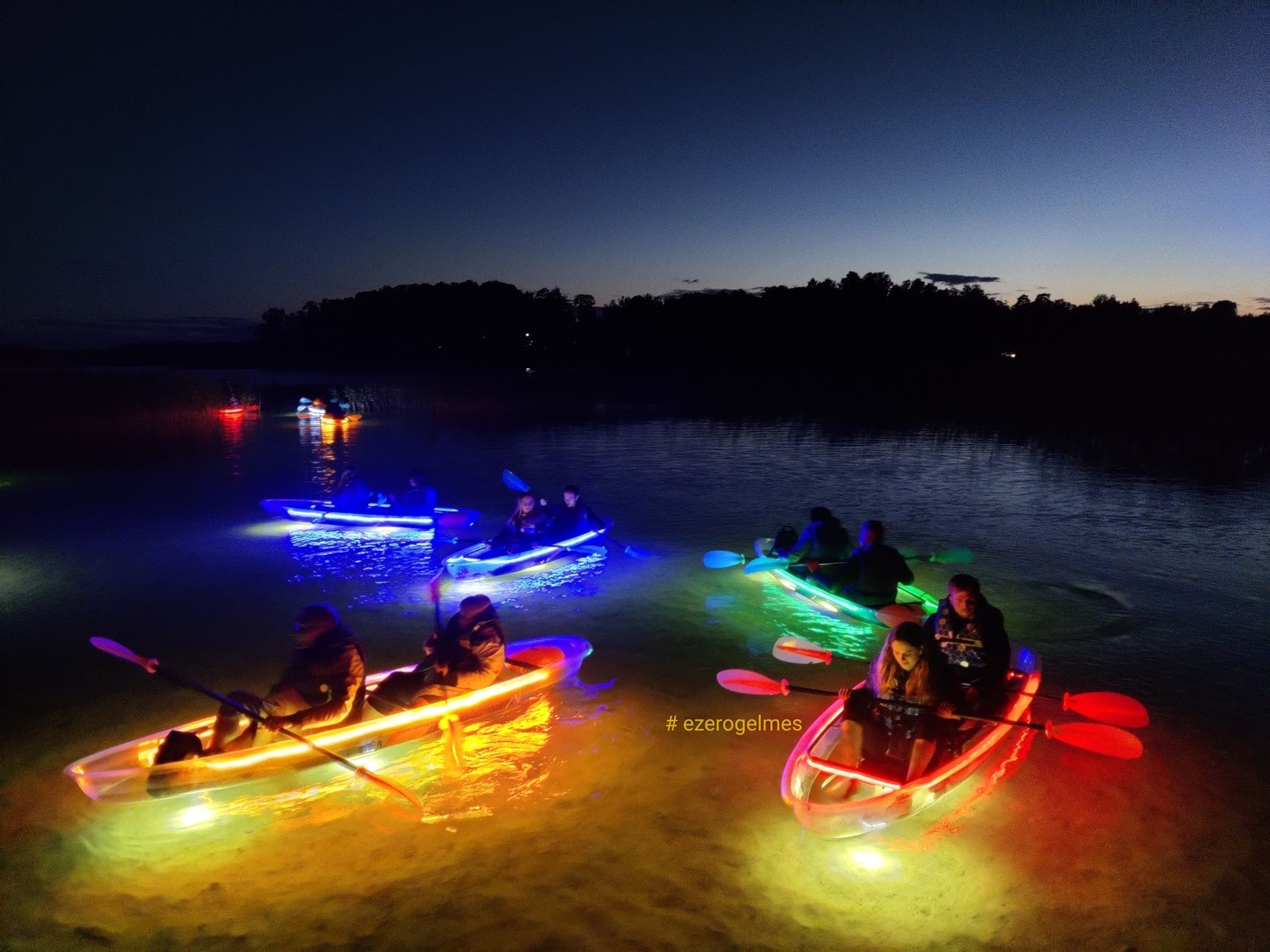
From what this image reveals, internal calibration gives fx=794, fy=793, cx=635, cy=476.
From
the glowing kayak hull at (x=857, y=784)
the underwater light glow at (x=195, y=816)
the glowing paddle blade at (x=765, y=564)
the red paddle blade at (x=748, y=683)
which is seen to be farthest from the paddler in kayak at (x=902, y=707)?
the glowing paddle blade at (x=765, y=564)

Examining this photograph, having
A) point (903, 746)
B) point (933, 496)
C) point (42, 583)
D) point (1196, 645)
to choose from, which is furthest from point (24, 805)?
point (933, 496)

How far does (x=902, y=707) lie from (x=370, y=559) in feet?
31.0

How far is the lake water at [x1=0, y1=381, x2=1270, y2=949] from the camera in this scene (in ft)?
14.8

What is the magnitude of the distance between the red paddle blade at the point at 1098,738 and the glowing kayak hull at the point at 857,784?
38cm

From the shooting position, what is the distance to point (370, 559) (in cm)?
1261

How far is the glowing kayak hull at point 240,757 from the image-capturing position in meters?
5.16

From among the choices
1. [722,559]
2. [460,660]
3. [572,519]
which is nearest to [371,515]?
[572,519]

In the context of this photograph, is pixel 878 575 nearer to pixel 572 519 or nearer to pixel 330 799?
pixel 572 519

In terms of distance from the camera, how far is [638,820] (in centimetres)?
541

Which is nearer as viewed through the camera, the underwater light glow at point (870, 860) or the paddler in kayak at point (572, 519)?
the underwater light glow at point (870, 860)

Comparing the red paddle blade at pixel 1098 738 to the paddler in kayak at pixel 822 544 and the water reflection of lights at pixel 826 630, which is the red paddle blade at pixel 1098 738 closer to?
the water reflection of lights at pixel 826 630

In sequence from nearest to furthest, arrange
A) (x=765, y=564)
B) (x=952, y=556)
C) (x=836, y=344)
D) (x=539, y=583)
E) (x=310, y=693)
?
(x=310, y=693) < (x=952, y=556) < (x=765, y=564) < (x=539, y=583) < (x=836, y=344)

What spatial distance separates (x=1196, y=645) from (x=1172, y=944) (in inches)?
217

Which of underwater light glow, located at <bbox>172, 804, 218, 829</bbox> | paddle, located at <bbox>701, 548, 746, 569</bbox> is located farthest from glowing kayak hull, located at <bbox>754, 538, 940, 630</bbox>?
underwater light glow, located at <bbox>172, 804, 218, 829</bbox>
